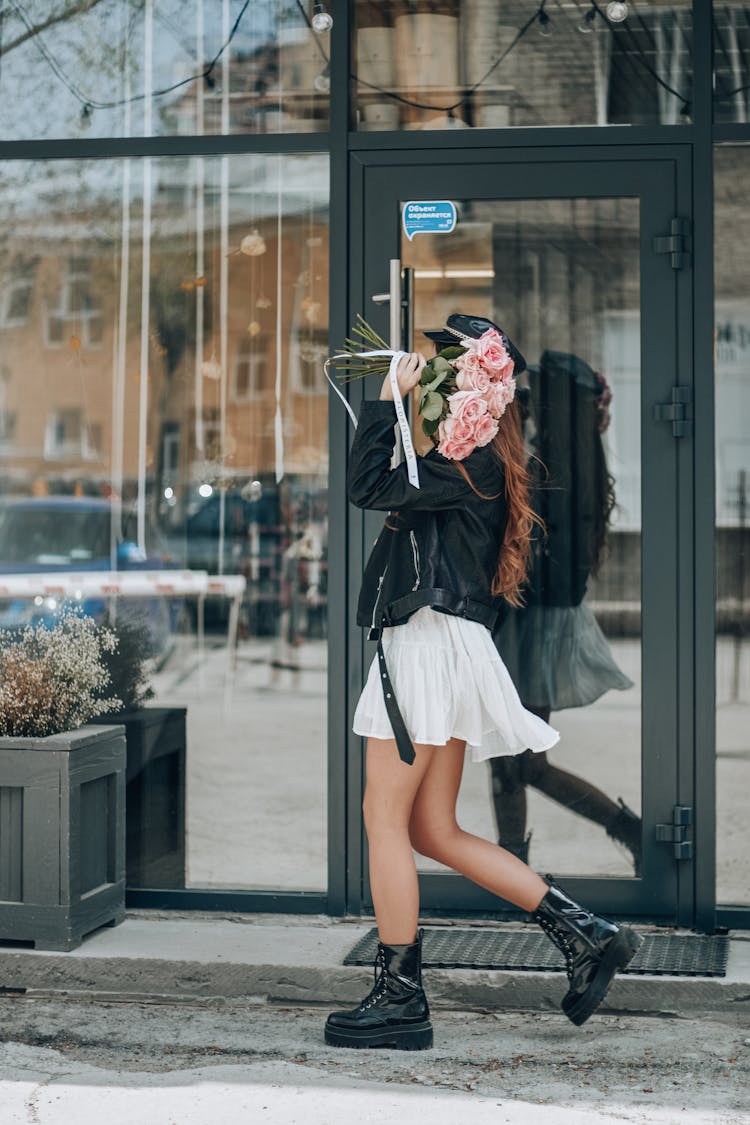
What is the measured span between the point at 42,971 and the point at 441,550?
1.90 m

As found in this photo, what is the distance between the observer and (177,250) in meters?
5.60

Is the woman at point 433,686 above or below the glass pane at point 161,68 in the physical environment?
below

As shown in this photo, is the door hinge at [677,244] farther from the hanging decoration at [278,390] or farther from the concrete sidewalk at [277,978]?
the concrete sidewalk at [277,978]

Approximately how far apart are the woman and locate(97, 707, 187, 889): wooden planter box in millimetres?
1480

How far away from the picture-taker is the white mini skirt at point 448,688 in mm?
4039

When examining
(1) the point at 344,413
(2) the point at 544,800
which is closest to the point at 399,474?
(1) the point at 344,413

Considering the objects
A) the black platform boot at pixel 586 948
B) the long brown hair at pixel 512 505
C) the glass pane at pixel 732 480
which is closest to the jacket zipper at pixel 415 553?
the long brown hair at pixel 512 505

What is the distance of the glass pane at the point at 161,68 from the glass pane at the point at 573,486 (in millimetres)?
776

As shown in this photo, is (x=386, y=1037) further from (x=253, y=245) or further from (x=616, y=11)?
(x=616, y=11)

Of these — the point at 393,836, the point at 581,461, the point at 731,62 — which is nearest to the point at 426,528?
the point at 393,836

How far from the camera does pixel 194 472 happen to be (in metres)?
5.60

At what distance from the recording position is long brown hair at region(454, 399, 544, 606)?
13.4 feet

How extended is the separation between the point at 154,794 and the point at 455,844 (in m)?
1.70

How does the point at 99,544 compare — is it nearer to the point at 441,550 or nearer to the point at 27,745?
the point at 27,745
